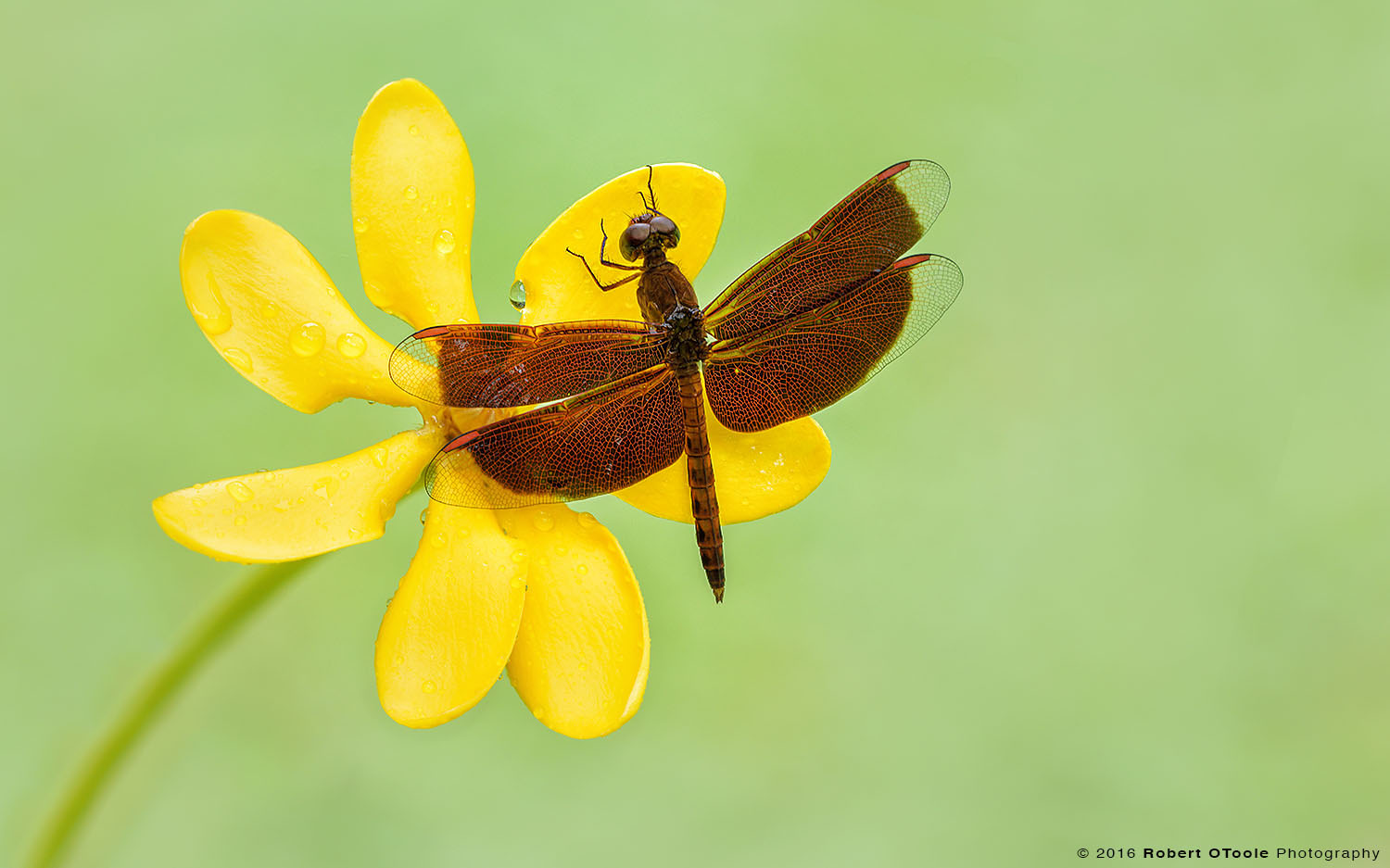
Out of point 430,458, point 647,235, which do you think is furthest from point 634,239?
point 430,458

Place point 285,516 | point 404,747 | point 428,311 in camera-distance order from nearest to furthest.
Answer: point 285,516
point 428,311
point 404,747

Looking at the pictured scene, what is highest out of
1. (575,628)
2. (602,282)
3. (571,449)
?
(602,282)

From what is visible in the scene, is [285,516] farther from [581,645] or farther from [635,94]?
[635,94]

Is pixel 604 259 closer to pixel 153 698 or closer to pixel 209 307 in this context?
pixel 209 307

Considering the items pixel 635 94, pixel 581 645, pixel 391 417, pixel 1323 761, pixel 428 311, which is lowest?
pixel 1323 761

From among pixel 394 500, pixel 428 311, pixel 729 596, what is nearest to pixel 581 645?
pixel 394 500

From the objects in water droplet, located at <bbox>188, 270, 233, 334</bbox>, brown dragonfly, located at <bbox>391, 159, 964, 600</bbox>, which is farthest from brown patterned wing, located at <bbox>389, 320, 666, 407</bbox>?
water droplet, located at <bbox>188, 270, 233, 334</bbox>

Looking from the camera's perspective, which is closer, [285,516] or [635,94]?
[285,516]
